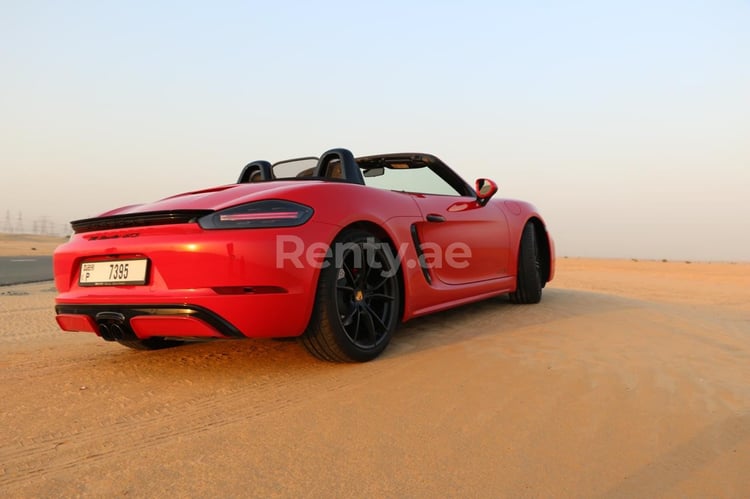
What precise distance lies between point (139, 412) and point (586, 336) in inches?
109

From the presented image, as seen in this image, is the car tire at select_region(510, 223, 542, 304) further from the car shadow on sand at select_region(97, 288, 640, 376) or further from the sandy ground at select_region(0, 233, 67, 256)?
the sandy ground at select_region(0, 233, 67, 256)

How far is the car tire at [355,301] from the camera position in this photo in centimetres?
262

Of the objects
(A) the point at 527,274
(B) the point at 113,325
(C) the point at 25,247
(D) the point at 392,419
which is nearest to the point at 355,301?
(D) the point at 392,419

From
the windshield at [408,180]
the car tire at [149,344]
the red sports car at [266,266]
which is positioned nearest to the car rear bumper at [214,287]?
the red sports car at [266,266]

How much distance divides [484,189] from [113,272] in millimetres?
2916

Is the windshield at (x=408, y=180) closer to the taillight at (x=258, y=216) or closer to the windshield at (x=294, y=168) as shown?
the windshield at (x=294, y=168)

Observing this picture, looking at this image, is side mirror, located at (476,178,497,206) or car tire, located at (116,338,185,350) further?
side mirror, located at (476,178,497,206)

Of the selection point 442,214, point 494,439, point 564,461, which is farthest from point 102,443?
point 442,214

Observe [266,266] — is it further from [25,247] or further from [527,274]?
[25,247]

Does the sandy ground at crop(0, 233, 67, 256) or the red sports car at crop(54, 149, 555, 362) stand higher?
the red sports car at crop(54, 149, 555, 362)

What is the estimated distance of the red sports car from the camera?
94.3 inches

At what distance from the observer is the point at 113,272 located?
8.59 feet

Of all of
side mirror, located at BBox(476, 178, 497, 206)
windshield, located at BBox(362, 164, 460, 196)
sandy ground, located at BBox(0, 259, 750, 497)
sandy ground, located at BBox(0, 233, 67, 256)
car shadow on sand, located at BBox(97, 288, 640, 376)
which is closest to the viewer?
sandy ground, located at BBox(0, 259, 750, 497)

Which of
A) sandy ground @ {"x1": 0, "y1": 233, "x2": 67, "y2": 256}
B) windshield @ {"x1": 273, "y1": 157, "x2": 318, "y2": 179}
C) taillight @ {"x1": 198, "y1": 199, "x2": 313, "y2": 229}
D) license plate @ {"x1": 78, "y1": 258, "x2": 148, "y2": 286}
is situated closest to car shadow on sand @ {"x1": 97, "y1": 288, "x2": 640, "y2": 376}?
license plate @ {"x1": 78, "y1": 258, "x2": 148, "y2": 286}
